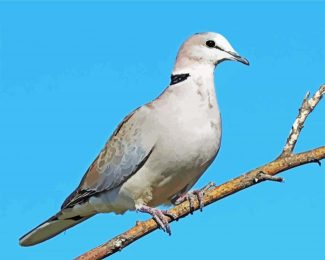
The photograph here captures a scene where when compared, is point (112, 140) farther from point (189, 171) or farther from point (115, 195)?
point (189, 171)

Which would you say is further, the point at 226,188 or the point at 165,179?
the point at 165,179

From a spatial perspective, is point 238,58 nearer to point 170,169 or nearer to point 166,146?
point 166,146

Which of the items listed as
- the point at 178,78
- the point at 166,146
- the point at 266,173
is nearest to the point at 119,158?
the point at 166,146

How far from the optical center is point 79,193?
5938 millimetres

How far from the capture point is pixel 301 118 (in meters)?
4.42

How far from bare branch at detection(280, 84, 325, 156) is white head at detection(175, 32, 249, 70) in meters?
1.14

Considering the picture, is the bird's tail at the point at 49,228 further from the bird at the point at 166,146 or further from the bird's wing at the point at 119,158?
the bird's wing at the point at 119,158

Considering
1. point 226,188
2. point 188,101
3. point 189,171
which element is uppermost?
point 188,101

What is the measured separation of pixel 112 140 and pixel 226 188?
1.80 meters

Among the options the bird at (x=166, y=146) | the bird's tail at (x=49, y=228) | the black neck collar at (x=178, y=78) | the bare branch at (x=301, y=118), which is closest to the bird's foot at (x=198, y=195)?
the bird at (x=166, y=146)

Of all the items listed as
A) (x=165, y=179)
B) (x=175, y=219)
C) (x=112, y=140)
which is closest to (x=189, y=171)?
(x=165, y=179)

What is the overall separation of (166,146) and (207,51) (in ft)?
2.63

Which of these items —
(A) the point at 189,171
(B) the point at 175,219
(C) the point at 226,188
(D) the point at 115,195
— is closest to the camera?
(C) the point at 226,188

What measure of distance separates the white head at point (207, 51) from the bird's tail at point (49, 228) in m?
1.49
